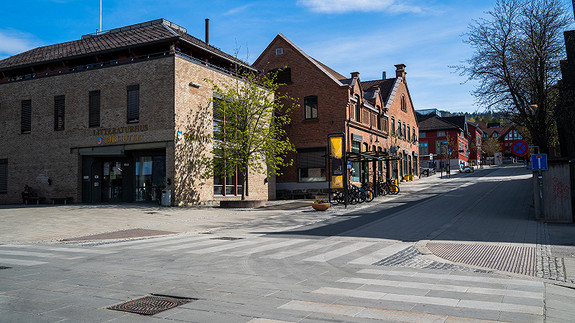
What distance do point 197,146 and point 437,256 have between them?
18.5 m

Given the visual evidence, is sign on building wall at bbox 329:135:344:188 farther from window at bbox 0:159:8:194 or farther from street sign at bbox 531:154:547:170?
window at bbox 0:159:8:194

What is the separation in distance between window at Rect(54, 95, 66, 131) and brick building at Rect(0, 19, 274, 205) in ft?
0.21

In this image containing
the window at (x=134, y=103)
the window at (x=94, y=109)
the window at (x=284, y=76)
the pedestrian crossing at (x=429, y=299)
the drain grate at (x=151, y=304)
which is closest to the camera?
the pedestrian crossing at (x=429, y=299)

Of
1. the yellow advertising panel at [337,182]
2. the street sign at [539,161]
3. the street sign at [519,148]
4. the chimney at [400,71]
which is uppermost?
the chimney at [400,71]

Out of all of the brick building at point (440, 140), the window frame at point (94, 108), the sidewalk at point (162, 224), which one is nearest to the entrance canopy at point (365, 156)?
the sidewalk at point (162, 224)

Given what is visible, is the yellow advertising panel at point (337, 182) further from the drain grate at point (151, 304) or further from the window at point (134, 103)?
the drain grate at point (151, 304)

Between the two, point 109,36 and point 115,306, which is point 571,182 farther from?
point 109,36

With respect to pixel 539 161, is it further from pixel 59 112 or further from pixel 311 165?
pixel 59 112

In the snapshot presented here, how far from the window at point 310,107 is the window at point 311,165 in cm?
276

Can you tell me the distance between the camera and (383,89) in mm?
47469

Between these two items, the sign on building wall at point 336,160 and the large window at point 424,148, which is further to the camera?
the large window at point 424,148

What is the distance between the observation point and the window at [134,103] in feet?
82.8

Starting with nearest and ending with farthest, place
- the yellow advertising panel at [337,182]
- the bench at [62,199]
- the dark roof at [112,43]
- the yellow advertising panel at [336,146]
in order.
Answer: the yellow advertising panel at [337,182]
the yellow advertising panel at [336,146]
the bench at [62,199]
the dark roof at [112,43]

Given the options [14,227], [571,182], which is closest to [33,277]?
[14,227]
